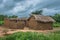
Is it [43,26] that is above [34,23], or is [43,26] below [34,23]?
below

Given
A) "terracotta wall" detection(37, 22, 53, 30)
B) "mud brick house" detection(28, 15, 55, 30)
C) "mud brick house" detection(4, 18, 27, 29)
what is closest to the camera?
"terracotta wall" detection(37, 22, 53, 30)

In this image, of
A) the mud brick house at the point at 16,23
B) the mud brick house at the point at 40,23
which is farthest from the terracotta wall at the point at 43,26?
the mud brick house at the point at 16,23

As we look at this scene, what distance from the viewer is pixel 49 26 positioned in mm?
34094

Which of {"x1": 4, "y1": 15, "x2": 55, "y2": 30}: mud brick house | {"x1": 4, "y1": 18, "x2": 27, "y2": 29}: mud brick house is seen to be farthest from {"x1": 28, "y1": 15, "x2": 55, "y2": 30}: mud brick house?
{"x1": 4, "y1": 18, "x2": 27, "y2": 29}: mud brick house

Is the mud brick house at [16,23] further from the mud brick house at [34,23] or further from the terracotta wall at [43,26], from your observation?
the terracotta wall at [43,26]

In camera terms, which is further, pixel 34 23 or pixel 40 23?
pixel 34 23

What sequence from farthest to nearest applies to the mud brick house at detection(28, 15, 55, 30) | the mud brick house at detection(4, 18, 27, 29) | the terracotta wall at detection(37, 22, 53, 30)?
the mud brick house at detection(4, 18, 27, 29), the mud brick house at detection(28, 15, 55, 30), the terracotta wall at detection(37, 22, 53, 30)

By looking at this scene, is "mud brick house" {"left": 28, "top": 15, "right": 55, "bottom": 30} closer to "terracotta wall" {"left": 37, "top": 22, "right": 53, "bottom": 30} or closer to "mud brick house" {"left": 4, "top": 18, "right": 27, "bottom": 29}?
"terracotta wall" {"left": 37, "top": 22, "right": 53, "bottom": 30}

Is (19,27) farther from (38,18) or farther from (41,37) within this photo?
(41,37)

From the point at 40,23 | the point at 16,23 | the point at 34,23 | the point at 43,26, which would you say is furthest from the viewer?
the point at 16,23

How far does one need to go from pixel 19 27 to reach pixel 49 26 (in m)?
6.74

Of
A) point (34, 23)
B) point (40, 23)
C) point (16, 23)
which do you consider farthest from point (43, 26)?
point (16, 23)

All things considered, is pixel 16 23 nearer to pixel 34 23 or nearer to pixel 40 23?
pixel 34 23

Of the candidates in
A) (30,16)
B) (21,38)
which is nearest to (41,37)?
(21,38)
